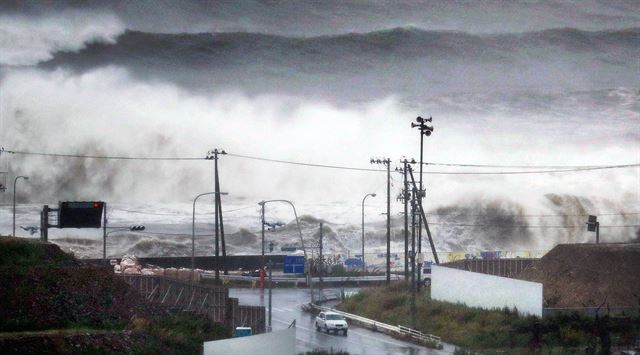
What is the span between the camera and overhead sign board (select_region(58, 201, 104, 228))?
25.8 m

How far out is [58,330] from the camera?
16547 millimetres

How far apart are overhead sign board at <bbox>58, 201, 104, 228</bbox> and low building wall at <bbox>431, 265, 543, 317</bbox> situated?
37.8ft

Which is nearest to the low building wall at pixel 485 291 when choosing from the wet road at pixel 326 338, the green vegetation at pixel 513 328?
the green vegetation at pixel 513 328

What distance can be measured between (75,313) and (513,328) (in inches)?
463

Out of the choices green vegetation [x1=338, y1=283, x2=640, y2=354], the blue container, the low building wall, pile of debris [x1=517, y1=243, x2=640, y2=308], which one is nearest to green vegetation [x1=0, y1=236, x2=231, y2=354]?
the blue container

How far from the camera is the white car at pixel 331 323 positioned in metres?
25.8

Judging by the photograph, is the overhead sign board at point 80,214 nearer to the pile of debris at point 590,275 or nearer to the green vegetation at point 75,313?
the green vegetation at point 75,313

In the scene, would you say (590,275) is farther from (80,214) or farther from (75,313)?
(75,313)

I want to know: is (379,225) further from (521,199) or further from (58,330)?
(58,330)

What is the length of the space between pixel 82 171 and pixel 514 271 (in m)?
31.6

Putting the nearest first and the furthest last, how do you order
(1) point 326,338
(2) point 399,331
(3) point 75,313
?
(3) point 75,313 < (1) point 326,338 < (2) point 399,331

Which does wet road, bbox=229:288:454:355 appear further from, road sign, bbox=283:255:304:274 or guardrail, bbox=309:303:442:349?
road sign, bbox=283:255:304:274

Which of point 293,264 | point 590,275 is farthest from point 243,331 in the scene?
Result: point 293,264

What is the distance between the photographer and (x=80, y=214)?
25.9m
